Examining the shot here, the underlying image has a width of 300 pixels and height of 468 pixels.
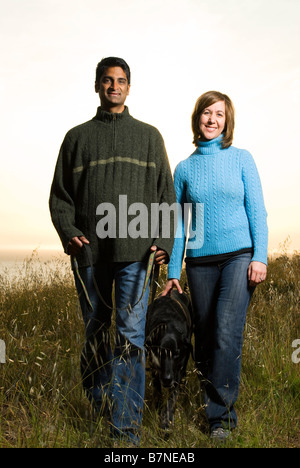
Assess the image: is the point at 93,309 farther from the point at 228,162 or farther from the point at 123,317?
the point at 228,162

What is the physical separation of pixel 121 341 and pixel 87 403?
527 millimetres

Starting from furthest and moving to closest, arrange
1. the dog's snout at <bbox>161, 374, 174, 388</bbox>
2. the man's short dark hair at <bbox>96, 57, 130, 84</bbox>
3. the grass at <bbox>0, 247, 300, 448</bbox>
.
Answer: the dog's snout at <bbox>161, 374, 174, 388</bbox> < the man's short dark hair at <bbox>96, 57, 130, 84</bbox> < the grass at <bbox>0, 247, 300, 448</bbox>

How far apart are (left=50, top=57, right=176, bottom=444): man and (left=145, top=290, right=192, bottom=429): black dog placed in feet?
0.93

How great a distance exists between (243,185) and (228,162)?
186 millimetres

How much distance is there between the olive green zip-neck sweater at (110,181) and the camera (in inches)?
118

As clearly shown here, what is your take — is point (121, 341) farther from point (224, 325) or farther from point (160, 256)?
point (224, 325)

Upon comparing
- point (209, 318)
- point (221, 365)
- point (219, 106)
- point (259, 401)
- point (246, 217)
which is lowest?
point (259, 401)

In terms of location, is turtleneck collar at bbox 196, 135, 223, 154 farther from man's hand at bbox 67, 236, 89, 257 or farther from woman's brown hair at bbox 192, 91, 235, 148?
man's hand at bbox 67, 236, 89, 257

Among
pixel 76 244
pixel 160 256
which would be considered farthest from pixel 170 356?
→ pixel 76 244

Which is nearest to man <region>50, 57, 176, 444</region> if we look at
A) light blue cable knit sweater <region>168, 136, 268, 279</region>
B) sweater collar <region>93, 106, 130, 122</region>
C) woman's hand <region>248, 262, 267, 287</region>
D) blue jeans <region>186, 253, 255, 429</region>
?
sweater collar <region>93, 106, 130, 122</region>

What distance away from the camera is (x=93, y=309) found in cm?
304

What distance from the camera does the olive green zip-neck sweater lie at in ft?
9.82

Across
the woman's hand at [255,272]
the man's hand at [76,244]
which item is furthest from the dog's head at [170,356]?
the man's hand at [76,244]
